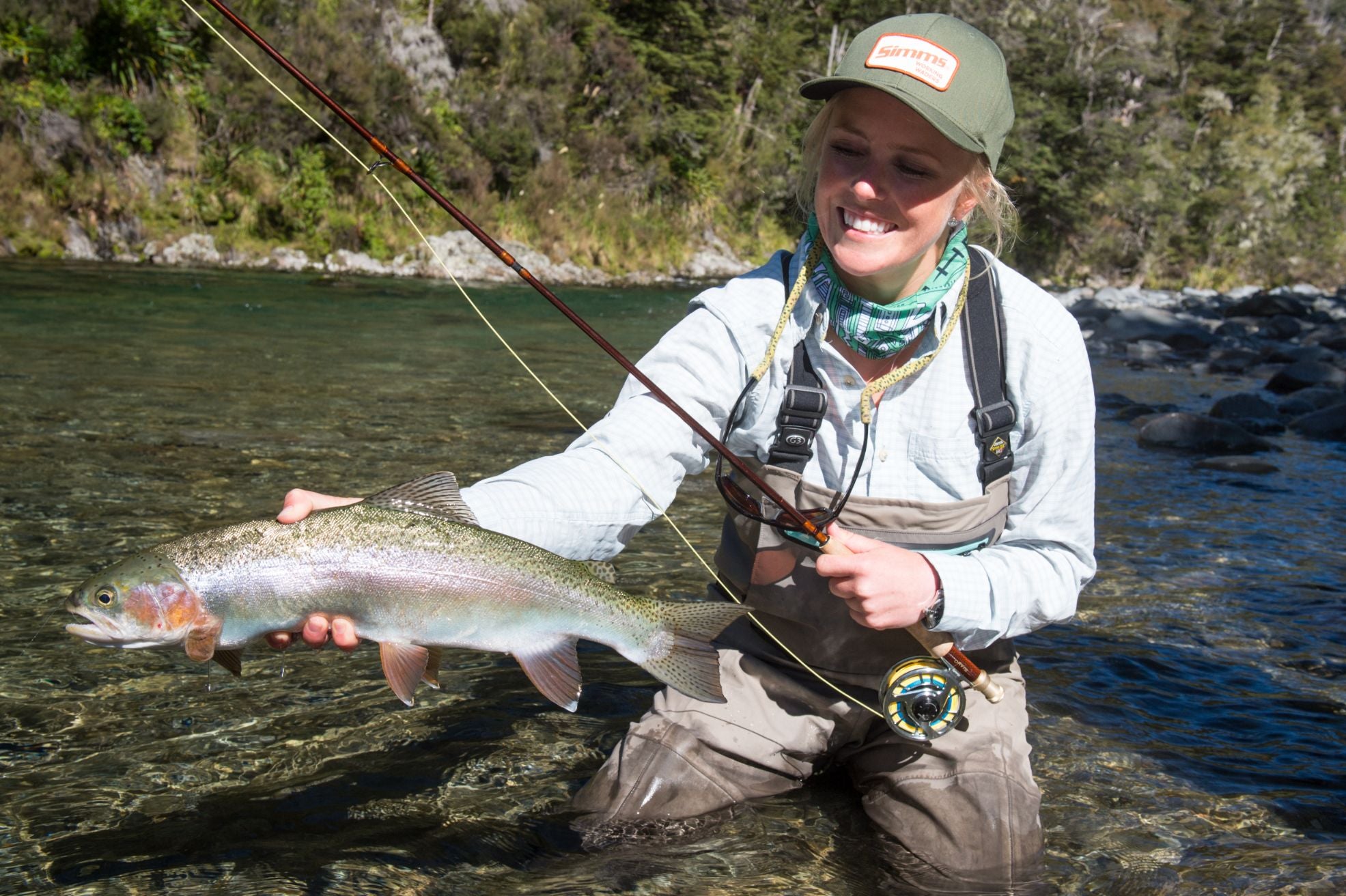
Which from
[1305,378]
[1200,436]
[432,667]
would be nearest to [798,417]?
[432,667]

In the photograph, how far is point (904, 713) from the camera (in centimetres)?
299

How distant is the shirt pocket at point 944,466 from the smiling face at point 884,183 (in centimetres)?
48

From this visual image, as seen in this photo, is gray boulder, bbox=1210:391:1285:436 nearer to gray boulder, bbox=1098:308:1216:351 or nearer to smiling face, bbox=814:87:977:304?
gray boulder, bbox=1098:308:1216:351

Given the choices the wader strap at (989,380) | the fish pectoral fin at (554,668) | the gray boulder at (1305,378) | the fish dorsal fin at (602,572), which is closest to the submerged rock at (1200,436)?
the gray boulder at (1305,378)

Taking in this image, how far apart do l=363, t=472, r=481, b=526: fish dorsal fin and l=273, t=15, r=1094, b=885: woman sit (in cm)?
17

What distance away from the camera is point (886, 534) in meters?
3.08

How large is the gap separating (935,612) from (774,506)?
526mm

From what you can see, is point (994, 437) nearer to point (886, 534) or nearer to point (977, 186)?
point (886, 534)

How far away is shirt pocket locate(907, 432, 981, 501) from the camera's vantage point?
10.0 feet

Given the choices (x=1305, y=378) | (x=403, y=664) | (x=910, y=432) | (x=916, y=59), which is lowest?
(x=1305, y=378)

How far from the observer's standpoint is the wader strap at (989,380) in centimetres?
299

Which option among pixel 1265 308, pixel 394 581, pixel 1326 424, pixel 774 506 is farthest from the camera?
pixel 1265 308

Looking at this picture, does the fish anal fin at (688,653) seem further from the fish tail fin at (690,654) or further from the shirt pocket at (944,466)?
the shirt pocket at (944,466)

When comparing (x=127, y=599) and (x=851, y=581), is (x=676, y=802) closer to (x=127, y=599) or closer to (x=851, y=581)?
(x=851, y=581)
